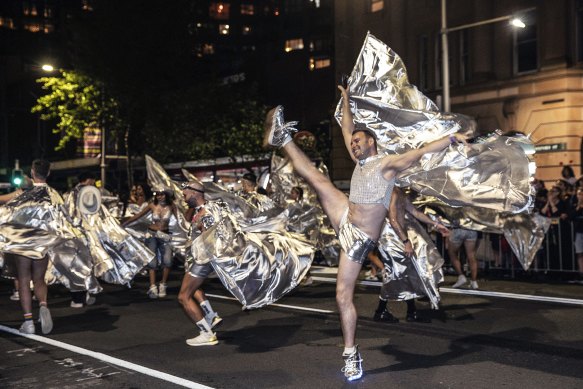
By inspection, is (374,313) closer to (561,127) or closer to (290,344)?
(290,344)

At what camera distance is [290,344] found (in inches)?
306

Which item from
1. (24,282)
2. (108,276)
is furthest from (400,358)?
(108,276)

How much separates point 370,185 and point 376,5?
2734cm

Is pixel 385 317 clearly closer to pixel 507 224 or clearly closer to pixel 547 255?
pixel 507 224

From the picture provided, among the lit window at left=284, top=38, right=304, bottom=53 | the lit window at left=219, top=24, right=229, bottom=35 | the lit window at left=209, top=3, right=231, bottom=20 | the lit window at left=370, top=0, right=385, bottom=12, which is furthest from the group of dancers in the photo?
the lit window at left=209, top=3, right=231, bottom=20

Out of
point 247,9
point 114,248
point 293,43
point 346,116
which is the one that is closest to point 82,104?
point 114,248

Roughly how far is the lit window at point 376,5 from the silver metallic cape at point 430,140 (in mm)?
24361

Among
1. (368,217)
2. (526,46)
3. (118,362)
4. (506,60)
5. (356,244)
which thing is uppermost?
(526,46)

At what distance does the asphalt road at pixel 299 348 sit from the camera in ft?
20.5

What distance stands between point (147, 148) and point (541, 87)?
55.6 ft

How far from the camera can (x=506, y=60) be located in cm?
2683

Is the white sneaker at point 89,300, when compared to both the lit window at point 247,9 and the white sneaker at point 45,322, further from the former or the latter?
the lit window at point 247,9

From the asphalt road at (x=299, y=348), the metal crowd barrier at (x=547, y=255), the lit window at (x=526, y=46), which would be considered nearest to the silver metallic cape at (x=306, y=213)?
the metal crowd barrier at (x=547, y=255)

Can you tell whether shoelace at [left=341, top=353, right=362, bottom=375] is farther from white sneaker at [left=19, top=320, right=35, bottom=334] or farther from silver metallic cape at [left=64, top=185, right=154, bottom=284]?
silver metallic cape at [left=64, top=185, right=154, bottom=284]
